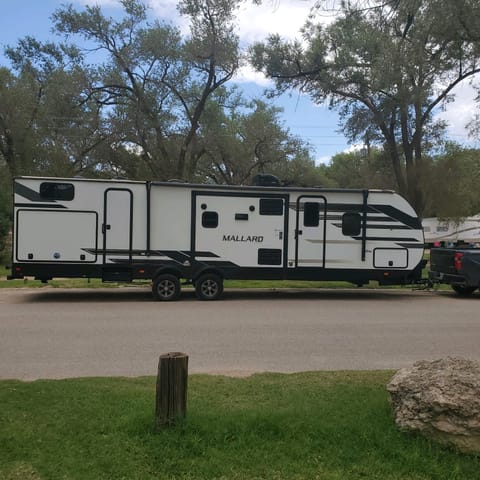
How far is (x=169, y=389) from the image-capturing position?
4.17m

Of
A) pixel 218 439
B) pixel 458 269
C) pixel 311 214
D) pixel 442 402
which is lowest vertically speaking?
pixel 218 439

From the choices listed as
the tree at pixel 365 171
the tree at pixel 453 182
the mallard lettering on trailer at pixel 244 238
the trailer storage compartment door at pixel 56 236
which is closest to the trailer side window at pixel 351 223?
the mallard lettering on trailer at pixel 244 238

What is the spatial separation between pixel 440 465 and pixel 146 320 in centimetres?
741

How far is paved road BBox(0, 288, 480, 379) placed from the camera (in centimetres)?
714

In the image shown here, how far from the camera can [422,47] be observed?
7945 mm

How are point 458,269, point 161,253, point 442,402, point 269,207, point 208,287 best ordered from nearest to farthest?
point 442,402, point 161,253, point 208,287, point 269,207, point 458,269

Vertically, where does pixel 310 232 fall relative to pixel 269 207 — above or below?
below

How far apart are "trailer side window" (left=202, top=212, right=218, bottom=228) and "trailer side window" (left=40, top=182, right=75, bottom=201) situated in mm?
3213

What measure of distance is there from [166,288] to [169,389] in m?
9.23

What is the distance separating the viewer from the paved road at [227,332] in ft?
23.4

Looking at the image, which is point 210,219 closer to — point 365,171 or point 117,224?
point 117,224

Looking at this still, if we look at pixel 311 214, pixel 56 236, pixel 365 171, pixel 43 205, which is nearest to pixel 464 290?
pixel 311 214

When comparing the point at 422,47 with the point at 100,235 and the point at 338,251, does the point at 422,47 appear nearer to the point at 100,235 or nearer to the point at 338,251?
the point at 338,251

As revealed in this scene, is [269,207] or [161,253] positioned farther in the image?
[269,207]
